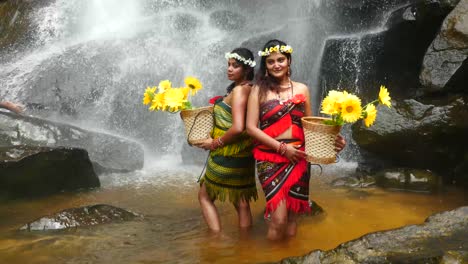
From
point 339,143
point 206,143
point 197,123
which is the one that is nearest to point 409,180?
point 339,143

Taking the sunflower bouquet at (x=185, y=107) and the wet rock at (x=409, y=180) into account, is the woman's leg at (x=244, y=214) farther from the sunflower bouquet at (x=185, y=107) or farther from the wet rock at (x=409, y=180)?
the wet rock at (x=409, y=180)

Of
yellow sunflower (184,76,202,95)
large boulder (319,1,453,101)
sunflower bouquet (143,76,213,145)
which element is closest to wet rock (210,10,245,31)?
large boulder (319,1,453,101)

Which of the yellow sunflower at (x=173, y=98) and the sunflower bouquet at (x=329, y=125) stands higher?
the yellow sunflower at (x=173, y=98)

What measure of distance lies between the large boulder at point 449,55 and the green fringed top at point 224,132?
378 cm

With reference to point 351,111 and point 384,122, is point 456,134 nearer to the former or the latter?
point 384,122

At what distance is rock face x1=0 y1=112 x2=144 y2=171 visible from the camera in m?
7.38

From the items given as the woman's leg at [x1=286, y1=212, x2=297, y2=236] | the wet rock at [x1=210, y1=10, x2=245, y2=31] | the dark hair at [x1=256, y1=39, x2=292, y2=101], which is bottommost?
the woman's leg at [x1=286, y1=212, x2=297, y2=236]

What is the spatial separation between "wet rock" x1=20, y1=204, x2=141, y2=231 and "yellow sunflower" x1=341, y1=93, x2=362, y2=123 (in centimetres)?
282

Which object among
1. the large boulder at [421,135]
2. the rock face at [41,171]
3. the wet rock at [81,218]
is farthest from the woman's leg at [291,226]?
the rock face at [41,171]

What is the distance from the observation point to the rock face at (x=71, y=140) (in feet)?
24.2

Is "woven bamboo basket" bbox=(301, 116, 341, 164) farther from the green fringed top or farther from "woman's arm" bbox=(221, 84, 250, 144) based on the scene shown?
the green fringed top

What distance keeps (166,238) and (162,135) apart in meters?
5.82

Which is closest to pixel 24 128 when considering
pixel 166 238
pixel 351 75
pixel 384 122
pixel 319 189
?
pixel 166 238

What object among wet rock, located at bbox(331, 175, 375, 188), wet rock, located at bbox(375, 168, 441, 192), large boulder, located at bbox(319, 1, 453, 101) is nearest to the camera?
wet rock, located at bbox(375, 168, 441, 192)
